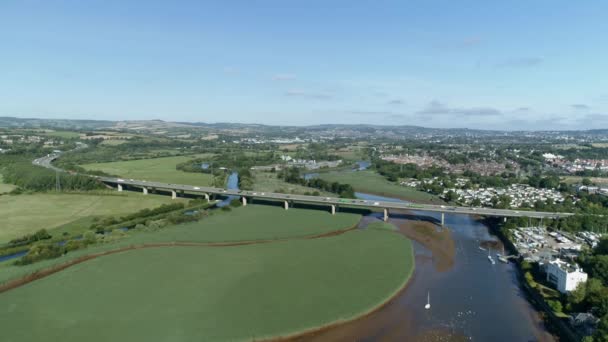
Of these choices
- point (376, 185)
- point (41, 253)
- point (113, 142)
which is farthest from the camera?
point (113, 142)

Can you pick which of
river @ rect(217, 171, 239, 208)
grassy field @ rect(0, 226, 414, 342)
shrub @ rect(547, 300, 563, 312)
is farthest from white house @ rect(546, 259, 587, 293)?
river @ rect(217, 171, 239, 208)

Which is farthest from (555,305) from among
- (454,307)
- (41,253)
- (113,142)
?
(113,142)

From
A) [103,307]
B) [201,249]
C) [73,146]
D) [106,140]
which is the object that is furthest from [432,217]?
[106,140]

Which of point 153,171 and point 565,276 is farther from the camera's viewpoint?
point 153,171

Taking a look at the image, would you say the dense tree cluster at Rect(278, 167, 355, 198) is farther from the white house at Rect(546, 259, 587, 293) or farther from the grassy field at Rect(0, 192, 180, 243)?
the white house at Rect(546, 259, 587, 293)

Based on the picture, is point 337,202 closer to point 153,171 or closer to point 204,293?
point 204,293

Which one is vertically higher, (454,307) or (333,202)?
(333,202)

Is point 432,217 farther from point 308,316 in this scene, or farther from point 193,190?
point 193,190
